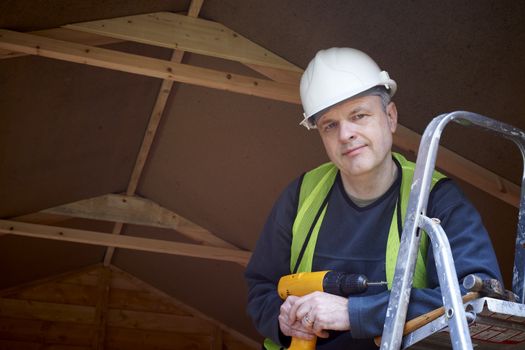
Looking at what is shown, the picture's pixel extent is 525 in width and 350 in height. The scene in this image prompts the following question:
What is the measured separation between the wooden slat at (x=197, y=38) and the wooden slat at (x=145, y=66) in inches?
4.7

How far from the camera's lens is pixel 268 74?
415 cm

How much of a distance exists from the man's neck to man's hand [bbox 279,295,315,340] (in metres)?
0.37

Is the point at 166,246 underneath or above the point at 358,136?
above

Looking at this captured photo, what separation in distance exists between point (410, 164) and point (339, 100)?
0.27 meters

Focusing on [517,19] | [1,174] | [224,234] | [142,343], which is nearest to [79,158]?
[1,174]

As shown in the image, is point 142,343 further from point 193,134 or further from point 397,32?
point 397,32

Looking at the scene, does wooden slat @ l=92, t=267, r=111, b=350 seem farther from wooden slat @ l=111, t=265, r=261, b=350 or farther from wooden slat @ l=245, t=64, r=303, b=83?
wooden slat @ l=245, t=64, r=303, b=83

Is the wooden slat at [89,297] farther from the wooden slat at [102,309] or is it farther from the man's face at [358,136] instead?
the man's face at [358,136]

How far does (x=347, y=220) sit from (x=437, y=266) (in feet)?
2.13

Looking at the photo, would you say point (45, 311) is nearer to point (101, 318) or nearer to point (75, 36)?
point (101, 318)

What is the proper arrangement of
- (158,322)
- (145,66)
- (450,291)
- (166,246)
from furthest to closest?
(158,322)
(166,246)
(145,66)
(450,291)

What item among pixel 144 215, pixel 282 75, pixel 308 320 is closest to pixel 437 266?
pixel 308 320

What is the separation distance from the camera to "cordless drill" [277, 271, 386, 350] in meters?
1.99

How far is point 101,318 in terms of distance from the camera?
685 cm
